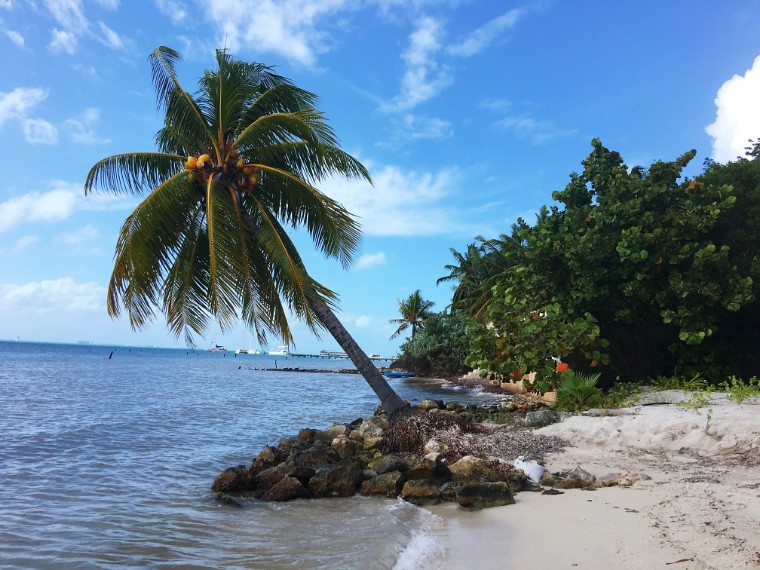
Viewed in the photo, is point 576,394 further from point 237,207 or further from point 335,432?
point 237,207

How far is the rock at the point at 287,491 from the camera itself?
26.3ft

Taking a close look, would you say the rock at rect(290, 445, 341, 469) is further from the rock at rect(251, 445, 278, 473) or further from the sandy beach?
the sandy beach

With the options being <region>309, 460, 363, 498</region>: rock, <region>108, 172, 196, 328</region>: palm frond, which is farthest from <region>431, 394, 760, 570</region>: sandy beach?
<region>108, 172, 196, 328</region>: palm frond

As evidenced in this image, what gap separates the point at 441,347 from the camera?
47281 mm

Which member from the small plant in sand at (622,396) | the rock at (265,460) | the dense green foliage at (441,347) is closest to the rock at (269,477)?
the rock at (265,460)

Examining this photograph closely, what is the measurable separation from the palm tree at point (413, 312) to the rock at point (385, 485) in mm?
51884

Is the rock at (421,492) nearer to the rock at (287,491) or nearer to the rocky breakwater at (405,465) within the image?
the rocky breakwater at (405,465)

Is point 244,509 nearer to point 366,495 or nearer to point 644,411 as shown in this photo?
point 366,495

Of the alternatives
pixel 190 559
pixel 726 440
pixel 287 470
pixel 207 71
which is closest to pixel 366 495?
pixel 287 470

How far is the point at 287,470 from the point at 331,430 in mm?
3473

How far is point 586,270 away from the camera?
14414mm

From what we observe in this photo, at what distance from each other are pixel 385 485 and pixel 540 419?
4520 mm

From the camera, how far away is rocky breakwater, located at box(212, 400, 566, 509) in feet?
24.4

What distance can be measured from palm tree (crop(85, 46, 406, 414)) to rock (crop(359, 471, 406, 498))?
336cm
